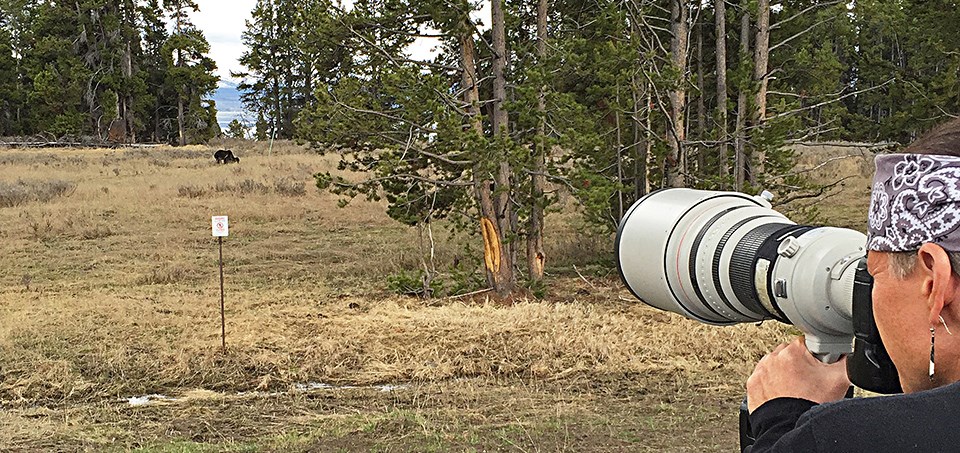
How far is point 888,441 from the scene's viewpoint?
3.93ft

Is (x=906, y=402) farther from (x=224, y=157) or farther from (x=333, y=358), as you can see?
(x=224, y=157)

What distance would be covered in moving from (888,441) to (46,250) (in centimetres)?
1600

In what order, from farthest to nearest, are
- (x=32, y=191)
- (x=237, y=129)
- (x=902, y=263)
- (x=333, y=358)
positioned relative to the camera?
(x=237, y=129) → (x=32, y=191) → (x=333, y=358) → (x=902, y=263)

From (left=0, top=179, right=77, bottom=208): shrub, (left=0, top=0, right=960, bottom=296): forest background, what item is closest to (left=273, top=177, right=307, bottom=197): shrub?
(left=0, top=179, right=77, bottom=208): shrub

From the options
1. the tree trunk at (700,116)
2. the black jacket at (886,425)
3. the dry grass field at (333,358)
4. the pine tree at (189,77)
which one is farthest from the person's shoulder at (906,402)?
the pine tree at (189,77)

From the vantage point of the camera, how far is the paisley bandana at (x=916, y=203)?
1.23 meters

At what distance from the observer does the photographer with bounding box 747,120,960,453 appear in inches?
47.3

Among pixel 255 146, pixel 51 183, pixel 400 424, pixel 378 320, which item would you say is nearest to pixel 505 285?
pixel 378 320

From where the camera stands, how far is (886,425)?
3.96ft

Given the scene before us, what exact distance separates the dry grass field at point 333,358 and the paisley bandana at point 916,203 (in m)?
4.82

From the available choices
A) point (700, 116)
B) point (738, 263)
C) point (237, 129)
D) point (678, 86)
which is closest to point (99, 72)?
point (237, 129)

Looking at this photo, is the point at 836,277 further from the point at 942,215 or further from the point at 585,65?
the point at 585,65

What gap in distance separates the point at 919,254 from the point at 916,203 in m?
0.07

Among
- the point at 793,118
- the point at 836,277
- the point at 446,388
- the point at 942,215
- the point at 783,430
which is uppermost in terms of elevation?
the point at 793,118
